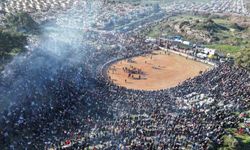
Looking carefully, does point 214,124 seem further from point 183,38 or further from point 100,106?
point 183,38

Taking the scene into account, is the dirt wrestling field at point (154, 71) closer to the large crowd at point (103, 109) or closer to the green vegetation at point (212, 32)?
the large crowd at point (103, 109)

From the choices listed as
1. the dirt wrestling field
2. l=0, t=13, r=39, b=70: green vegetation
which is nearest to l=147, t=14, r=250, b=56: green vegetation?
the dirt wrestling field

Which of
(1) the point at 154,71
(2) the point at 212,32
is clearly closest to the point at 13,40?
(1) the point at 154,71

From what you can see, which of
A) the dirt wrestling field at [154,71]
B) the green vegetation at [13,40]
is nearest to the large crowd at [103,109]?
the green vegetation at [13,40]

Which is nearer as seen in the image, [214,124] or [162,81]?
[214,124]

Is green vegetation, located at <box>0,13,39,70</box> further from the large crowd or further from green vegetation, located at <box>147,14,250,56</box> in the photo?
green vegetation, located at <box>147,14,250,56</box>

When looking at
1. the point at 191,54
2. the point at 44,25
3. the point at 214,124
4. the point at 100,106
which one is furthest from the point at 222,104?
the point at 44,25
